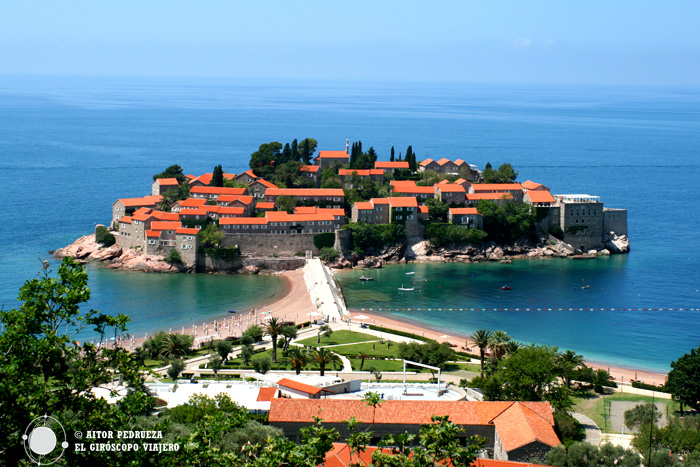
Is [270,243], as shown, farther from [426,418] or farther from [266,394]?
[426,418]

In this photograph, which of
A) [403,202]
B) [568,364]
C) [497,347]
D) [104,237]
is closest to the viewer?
[568,364]

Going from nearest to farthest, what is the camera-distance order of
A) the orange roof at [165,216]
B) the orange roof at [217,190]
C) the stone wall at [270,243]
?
1. the stone wall at [270,243]
2. the orange roof at [165,216]
3. the orange roof at [217,190]

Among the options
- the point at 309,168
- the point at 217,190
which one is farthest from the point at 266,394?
the point at 309,168

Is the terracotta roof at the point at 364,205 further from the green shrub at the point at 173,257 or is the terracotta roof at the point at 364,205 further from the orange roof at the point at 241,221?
the green shrub at the point at 173,257

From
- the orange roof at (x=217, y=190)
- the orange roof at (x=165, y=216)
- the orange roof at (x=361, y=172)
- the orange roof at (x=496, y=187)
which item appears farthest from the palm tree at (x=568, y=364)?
the orange roof at (x=217, y=190)

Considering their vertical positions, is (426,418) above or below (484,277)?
above

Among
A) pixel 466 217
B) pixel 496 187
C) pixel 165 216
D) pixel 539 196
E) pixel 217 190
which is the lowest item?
pixel 165 216

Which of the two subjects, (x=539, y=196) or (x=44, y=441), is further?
(x=539, y=196)
